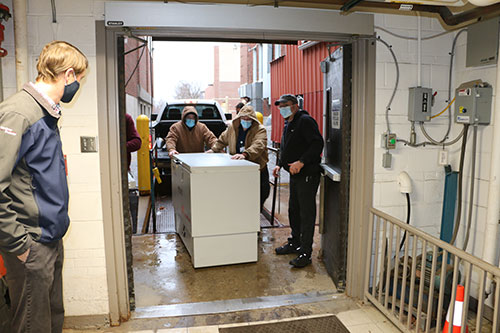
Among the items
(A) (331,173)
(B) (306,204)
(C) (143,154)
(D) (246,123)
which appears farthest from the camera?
(C) (143,154)

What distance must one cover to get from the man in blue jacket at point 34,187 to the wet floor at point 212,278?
150 centimetres

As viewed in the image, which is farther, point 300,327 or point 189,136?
point 189,136

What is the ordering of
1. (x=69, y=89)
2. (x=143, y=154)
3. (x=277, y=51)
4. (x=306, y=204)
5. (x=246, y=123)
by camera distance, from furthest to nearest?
(x=277, y=51) → (x=143, y=154) → (x=246, y=123) → (x=306, y=204) → (x=69, y=89)

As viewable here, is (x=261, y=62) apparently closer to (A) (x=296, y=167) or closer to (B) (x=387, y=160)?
(A) (x=296, y=167)

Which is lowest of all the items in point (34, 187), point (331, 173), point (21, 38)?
point (331, 173)

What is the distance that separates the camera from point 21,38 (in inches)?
98.3

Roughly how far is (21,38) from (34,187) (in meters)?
1.25

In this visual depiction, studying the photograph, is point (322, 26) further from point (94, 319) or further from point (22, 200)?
point (94, 319)

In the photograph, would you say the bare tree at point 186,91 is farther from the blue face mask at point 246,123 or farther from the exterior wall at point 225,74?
the blue face mask at point 246,123

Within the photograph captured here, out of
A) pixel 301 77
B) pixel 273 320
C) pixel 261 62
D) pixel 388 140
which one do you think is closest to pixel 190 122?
pixel 388 140

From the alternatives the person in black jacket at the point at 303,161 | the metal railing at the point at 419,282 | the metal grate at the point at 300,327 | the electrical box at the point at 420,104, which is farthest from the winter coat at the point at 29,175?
the electrical box at the point at 420,104

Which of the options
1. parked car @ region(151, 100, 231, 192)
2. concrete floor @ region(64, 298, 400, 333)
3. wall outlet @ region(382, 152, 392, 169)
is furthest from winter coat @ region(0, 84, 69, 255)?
parked car @ region(151, 100, 231, 192)

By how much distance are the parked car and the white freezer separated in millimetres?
3383

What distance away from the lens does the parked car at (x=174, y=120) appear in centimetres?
730
